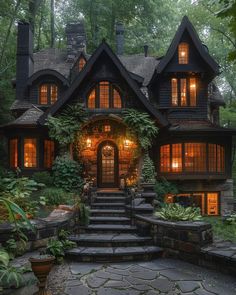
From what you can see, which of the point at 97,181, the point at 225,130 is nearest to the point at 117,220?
the point at 97,181

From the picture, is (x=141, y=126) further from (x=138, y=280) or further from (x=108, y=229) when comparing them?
(x=138, y=280)

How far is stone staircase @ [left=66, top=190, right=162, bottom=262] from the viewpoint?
8.02m

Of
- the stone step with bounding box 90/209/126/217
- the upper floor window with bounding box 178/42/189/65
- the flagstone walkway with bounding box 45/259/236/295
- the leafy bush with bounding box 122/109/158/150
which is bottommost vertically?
the flagstone walkway with bounding box 45/259/236/295

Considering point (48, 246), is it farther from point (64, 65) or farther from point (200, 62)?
point (64, 65)

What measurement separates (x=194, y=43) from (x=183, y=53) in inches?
A: 31.1

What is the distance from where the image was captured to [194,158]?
51.6ft

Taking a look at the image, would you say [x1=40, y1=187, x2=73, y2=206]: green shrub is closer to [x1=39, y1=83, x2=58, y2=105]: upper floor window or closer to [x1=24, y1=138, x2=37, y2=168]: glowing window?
[x1=24, y1=138, x2=37, y2=168]: glowing window

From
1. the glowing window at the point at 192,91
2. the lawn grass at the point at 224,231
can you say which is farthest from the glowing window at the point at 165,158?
the lawn grass at the point at 224,231

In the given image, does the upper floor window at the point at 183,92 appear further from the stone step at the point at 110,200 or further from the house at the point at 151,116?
the stone step at the point at 110,200

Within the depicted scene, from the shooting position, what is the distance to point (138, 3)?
1069 inches

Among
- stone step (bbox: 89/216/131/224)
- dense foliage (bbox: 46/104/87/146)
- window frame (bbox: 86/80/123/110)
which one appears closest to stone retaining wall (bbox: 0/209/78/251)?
stone step (bbox: 89/216/131/224)

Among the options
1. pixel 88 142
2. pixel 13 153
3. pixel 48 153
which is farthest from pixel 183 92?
pixel 13 153

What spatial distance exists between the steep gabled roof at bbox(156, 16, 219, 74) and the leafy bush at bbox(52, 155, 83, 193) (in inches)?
280

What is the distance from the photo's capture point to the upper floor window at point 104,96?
1520 cm
